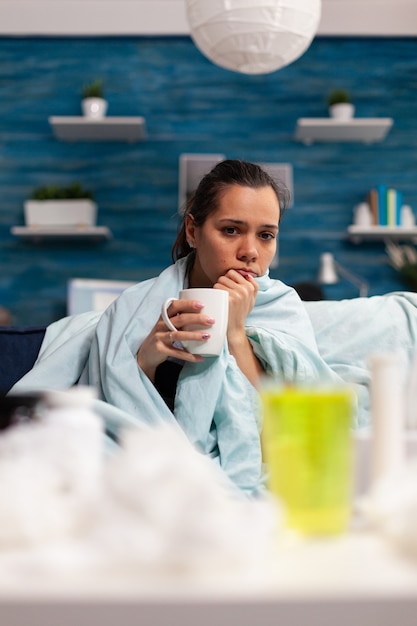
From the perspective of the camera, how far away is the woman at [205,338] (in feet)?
5.27

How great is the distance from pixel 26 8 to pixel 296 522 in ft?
15.6

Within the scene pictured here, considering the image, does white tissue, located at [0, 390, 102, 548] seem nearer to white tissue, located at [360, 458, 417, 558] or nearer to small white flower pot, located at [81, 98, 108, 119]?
white tissue, located at [360, 458, 417, 558]

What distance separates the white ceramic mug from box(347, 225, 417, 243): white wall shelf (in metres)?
3.21

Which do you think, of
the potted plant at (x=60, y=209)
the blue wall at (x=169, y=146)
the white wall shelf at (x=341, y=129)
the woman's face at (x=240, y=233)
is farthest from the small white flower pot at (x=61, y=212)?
the woman's face at (x=240, y=233)

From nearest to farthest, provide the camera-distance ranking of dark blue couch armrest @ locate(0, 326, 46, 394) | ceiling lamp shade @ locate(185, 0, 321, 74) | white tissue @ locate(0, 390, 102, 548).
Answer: white tissue @ locate(0, 390, 102, 548) < dark blue couch armrest @ locate(0, 326, 46, 394) < ceiling lamp shade @ locate(185, 0, 321, 74)

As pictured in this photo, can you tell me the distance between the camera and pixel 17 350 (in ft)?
6.54

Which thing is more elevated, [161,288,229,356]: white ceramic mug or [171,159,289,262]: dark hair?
[171,159,289,262]: dark hair

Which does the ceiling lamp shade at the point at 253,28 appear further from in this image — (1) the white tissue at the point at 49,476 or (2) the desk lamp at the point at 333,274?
(1) the white tissue at the point at 49,476

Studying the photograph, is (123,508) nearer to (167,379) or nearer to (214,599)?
(214,599)

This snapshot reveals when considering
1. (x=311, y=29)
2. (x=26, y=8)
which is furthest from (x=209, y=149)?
(x=311, y=29)

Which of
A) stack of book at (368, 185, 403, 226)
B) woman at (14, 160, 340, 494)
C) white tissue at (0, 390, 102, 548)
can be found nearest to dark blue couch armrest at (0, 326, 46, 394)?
woman at (14, 160, 340, 494)

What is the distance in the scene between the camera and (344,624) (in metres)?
0.46

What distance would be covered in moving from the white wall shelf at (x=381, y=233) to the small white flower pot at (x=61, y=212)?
1436 mm

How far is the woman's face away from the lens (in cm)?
185
